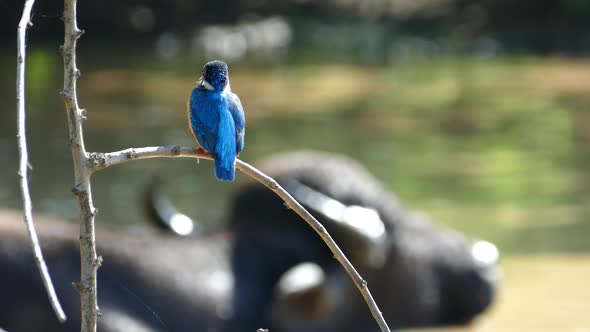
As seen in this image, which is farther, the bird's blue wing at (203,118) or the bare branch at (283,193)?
the bird's blue wing at (203,118)

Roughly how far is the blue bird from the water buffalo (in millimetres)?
1848

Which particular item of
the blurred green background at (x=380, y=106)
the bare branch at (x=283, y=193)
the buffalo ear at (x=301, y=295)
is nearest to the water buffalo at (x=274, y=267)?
the buffalo ear at (x=301, y=295)

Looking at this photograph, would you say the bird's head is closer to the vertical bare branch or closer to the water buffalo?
the vertical bare branch

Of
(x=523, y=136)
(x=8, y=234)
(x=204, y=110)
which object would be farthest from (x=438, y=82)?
(x=204, y=110)

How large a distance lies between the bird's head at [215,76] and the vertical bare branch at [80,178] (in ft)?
1.85

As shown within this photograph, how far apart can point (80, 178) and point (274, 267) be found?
3877 millimetres

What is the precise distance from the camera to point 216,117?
7.57 feet

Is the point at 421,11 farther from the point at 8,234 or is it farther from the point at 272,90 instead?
the point at 8,234

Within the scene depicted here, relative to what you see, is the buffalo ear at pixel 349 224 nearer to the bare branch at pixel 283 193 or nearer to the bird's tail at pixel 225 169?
the bird's tail at pixel 225 169

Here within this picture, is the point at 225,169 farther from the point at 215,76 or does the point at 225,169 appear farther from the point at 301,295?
the point at 301,295

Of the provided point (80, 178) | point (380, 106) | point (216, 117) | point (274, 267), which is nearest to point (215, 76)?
point (216, 117)

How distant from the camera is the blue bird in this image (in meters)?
2.24

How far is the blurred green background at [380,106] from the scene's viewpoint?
29.2 feet

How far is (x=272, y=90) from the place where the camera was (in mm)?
16750
